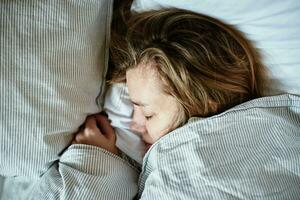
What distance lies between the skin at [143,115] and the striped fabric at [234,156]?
48mm

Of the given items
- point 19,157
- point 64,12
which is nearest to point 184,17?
point 64,12

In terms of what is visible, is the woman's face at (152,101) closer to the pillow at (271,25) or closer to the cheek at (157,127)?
the cheek at (157,127)

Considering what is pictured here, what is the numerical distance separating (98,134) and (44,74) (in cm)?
22

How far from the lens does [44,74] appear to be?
27.7 inches

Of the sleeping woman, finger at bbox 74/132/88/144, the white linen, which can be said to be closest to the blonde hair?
the sleeping woman

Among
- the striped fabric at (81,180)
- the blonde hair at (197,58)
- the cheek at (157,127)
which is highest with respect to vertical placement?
the blonde hair at (197,58)

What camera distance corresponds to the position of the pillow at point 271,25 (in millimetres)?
678

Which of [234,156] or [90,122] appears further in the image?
[90,122]

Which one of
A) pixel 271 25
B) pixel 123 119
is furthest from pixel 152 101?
pixel 271 25

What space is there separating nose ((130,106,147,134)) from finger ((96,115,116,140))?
0.06 meters

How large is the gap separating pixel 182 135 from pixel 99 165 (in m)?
0.22

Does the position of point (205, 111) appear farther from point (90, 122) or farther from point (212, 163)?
point (90, 122)

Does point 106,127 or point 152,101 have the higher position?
point 152,101

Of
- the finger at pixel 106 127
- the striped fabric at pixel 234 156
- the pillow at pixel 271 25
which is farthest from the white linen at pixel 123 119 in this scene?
the pillow at pixel 271 25
